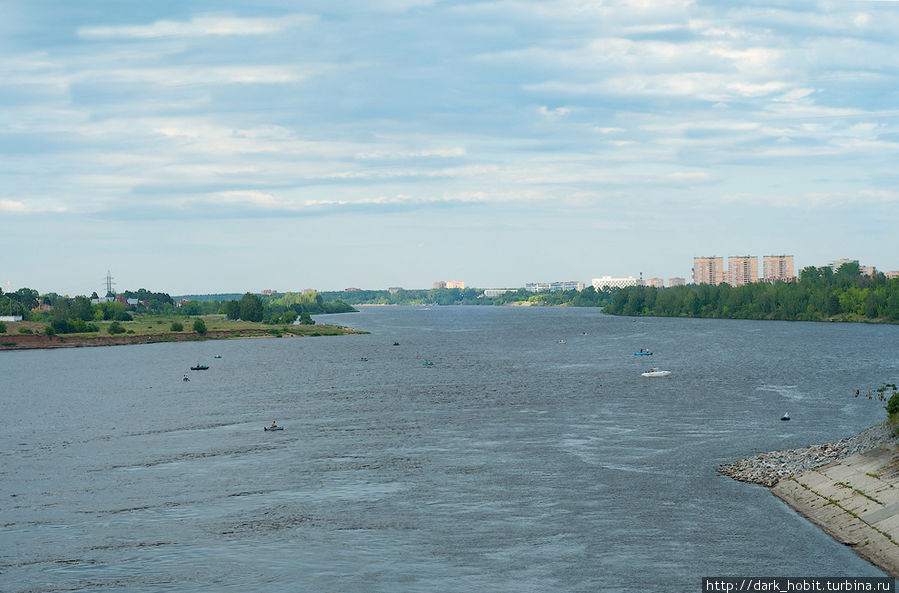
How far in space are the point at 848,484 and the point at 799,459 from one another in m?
12.2

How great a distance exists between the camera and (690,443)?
8869cm

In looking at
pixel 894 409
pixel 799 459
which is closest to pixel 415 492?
pixel 799 459

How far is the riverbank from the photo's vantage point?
51.3 meters

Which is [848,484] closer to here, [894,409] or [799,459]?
[894,409]

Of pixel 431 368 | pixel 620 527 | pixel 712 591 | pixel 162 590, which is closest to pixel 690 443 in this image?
pixel 620 527

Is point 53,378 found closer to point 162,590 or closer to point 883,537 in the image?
point 162,590

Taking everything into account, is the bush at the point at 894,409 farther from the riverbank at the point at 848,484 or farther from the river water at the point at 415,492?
the river water at the point at 415,492

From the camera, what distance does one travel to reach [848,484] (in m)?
59.9

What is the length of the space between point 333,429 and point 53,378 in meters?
115

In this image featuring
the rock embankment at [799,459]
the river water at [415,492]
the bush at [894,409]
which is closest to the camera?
the river water at [415,492]

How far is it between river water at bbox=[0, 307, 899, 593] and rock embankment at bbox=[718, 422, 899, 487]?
8.89 feet

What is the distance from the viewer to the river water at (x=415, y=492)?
2018 inches

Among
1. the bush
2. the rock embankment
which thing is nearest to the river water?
the rock embankment

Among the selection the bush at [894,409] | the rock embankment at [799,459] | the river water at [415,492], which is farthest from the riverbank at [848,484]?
the river water at [415,492]
